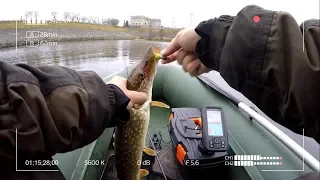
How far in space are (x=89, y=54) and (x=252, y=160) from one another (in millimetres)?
5107

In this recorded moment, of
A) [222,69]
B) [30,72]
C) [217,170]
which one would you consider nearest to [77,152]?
[217,170]

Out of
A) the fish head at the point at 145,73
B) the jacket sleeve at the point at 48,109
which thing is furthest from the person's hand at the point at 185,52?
the jacket sleeve at the point at 48,109

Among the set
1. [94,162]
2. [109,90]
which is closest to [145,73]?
[109,90]

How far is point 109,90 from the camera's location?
102 cm

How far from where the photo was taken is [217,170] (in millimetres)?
1781

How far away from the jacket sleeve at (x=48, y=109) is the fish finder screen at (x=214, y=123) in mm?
890

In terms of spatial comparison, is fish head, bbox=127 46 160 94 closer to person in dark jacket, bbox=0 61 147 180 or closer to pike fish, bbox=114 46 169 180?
pike fish, bbox=114 46 169 180

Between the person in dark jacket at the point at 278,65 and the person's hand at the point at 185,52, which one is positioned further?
the person's hand at the point at 185,52

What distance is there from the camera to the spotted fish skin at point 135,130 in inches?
56.3

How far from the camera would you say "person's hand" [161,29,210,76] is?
1.35 m

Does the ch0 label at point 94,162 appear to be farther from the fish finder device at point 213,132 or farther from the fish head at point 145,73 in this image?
the fish finder device at point 213,132

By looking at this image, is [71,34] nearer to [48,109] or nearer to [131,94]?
[131,94]

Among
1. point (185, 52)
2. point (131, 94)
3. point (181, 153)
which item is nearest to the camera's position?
point (131, 94)

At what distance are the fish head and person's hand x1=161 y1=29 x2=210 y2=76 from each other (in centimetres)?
6
